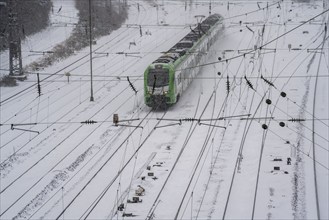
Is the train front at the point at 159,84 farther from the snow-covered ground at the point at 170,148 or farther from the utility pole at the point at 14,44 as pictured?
the utility pole at the point at 14,44

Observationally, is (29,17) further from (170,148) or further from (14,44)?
(170,148)

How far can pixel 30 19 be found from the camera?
5147cm

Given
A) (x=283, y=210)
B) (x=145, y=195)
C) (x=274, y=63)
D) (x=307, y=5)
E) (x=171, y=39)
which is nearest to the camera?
(x=283, y=210)

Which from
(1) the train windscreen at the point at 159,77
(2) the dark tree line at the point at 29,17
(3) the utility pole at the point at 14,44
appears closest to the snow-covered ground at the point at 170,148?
(3) the utility pole at the point at 14,44

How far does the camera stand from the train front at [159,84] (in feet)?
101

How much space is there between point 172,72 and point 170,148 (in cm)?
652

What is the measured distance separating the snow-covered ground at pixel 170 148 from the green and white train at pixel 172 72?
0.99m

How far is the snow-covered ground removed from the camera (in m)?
19.9

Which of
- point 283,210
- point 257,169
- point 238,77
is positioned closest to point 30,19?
point 238,77

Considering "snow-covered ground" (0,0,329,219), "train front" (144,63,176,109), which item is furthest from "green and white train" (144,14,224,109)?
"snow-covered ground" (0,0,329,219)

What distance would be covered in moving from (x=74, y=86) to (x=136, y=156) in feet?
51.8

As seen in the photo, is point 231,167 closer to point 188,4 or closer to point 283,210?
point 283,210

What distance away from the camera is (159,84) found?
102 feet

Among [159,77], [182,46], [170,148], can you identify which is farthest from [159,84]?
[182,46]
